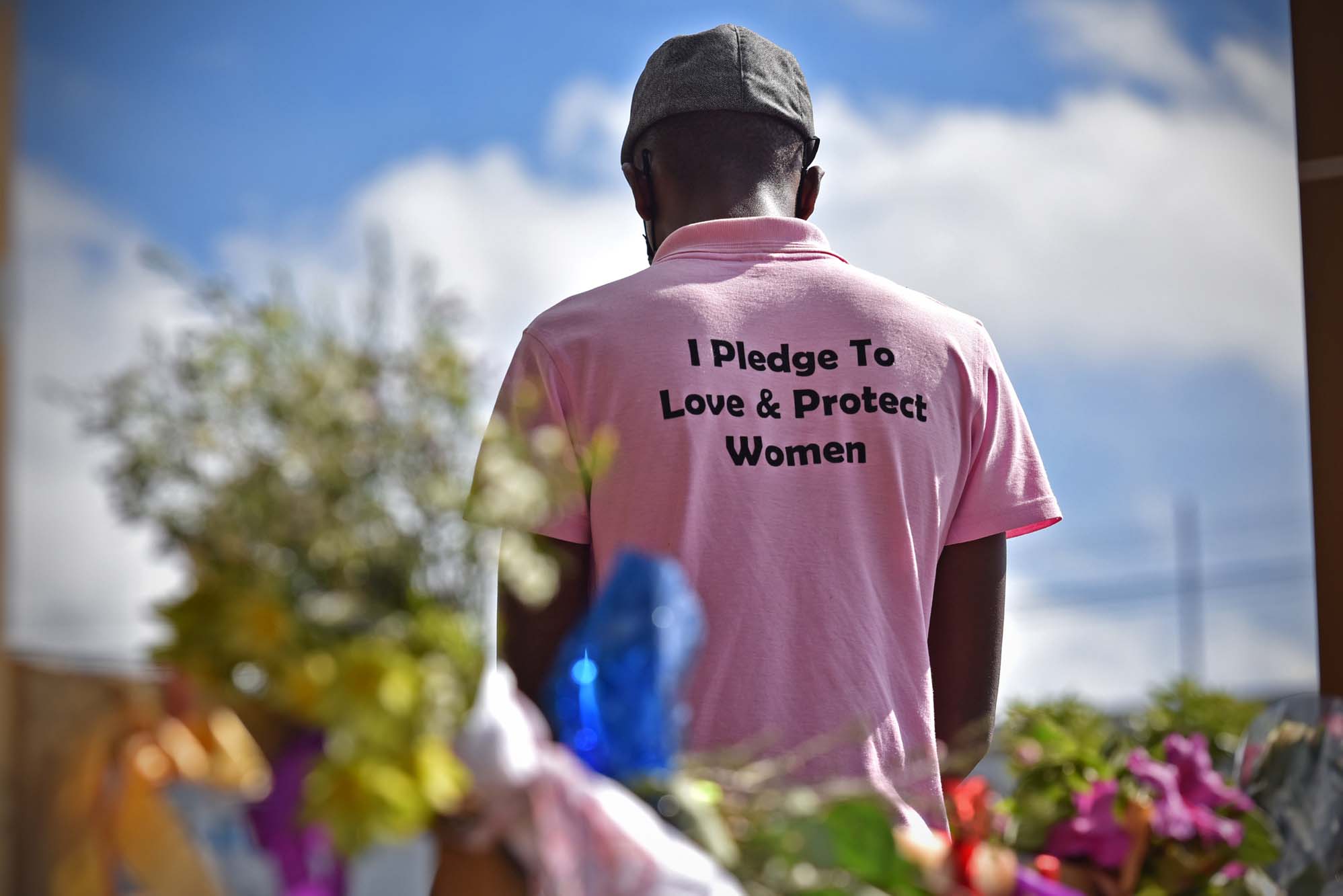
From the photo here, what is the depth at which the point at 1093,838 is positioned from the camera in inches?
36.8

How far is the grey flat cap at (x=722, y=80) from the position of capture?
61.4 inches

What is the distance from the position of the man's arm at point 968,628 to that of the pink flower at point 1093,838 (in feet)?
1.83

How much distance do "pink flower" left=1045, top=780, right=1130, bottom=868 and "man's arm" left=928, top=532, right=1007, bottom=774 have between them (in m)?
0.56

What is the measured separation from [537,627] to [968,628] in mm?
551

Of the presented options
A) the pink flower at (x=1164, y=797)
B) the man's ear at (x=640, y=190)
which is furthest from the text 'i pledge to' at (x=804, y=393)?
the pink flower at (x=1164, y=797)

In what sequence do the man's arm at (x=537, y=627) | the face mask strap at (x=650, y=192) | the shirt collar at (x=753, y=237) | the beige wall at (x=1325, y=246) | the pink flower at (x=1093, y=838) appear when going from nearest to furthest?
the pink flower at (x=1093, y=838)
the man's arm at (x=537, y=627)
the shirt collar at (x=753, y=237)
the face mask strap at (x=650, y=192)
the beige wall at (x=1325, y=246)

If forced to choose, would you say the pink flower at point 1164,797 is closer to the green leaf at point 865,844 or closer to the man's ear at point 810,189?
the green leaf at point 865,844

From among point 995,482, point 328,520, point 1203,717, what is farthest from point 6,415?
point 1203,717

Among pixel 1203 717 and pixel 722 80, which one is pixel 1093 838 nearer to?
pixel 1203 717

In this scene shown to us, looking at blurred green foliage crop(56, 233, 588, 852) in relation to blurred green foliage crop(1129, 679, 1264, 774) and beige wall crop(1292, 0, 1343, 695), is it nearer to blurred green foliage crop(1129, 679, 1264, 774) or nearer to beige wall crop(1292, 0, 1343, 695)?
blurred green foliage crop(1129, 679, 1264, 774)

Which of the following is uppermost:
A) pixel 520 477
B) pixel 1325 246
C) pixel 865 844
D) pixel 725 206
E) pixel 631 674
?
pixel 725 206

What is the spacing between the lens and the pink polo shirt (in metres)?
1.31

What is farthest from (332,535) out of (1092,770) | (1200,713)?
(1200,713)

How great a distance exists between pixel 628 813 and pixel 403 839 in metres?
0.13
